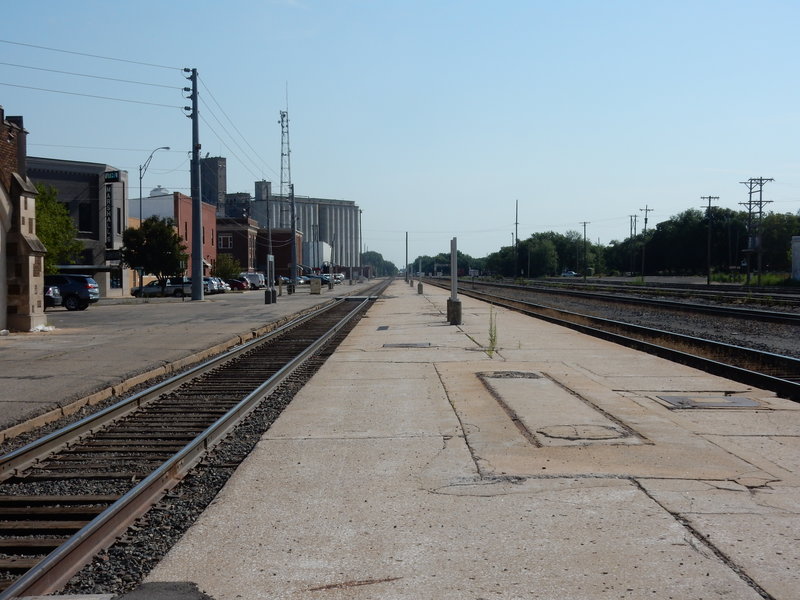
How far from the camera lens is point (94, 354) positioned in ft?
62.3

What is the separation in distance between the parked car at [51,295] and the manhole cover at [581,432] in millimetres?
33705

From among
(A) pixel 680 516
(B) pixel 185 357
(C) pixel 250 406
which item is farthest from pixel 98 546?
(B) pixel 185 357

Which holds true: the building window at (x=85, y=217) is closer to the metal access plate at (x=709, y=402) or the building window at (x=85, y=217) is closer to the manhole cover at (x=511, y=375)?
the manhole cover at (x=511, y=375)

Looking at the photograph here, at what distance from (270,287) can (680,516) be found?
151 ft

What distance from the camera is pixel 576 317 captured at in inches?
1310

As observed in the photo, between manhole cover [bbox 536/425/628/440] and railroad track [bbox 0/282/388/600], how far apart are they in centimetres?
360

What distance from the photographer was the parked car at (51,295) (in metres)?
38.7

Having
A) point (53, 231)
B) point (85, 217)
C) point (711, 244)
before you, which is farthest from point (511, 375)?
point (711, 244)

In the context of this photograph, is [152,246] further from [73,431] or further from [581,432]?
[581,432]

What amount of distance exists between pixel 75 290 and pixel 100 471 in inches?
1389

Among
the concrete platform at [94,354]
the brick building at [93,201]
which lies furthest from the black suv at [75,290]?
the brick building at [93,201]

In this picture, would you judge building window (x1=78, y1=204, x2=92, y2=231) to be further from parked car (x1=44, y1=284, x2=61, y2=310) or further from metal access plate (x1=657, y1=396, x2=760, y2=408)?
metal access plate (x1=657, y1=396, x2=760, y2=408)

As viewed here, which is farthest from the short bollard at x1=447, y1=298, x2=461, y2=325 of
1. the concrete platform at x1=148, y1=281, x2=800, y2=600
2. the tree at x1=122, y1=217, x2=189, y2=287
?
the tree at x1=122, y1=217, x2=189, y2=287

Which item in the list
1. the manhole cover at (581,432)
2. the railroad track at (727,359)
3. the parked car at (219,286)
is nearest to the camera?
the manhole cover at (581,432)
